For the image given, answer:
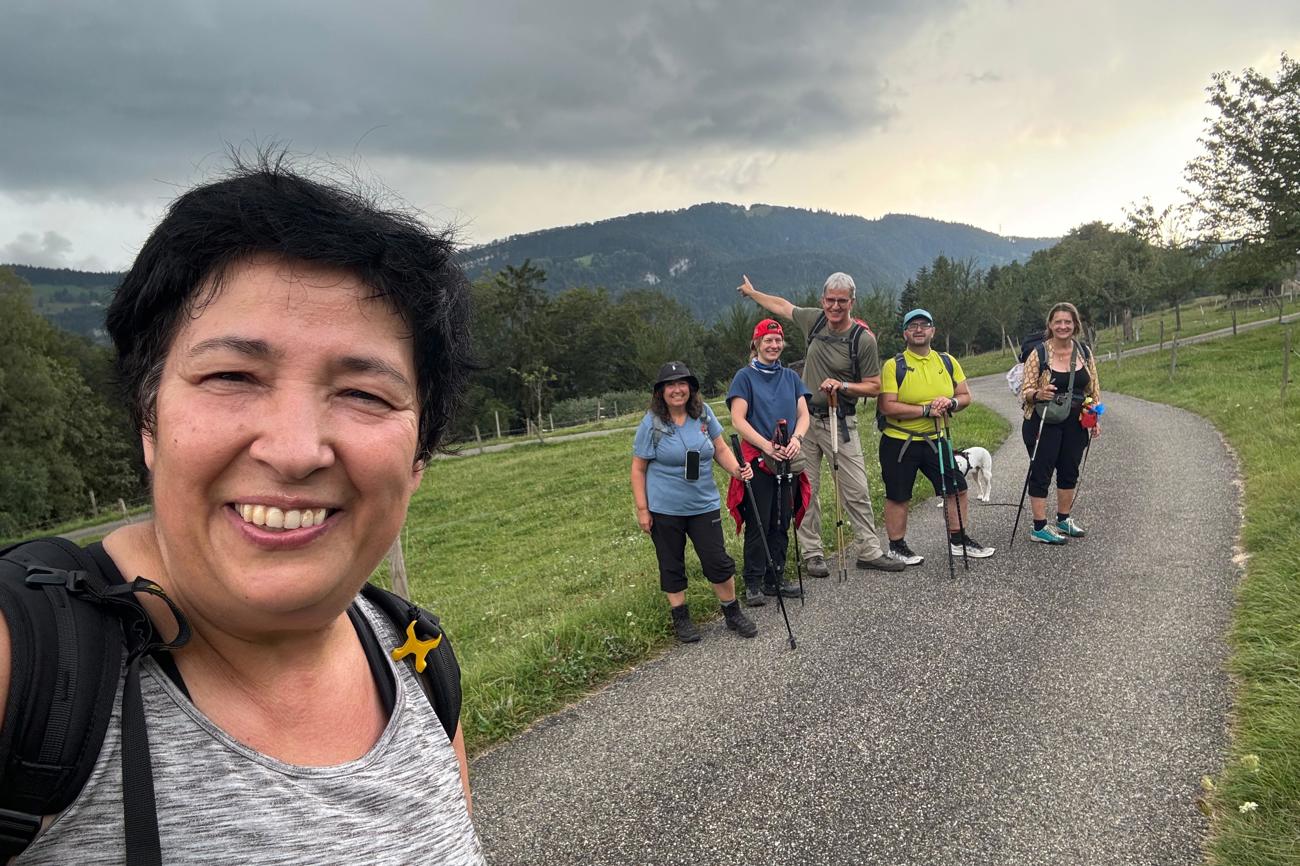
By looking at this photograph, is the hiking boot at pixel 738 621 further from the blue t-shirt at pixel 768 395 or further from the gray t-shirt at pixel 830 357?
the gray t-shirt at pixel 830 357

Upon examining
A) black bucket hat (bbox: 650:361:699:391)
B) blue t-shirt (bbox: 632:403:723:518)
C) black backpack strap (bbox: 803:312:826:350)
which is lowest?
blue t-shirt (bbox: 632:403:723:518)

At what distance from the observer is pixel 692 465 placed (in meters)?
5.63

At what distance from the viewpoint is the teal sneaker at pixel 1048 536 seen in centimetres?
729

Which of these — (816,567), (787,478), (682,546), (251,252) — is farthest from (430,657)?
(816,567)

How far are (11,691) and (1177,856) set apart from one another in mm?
4087

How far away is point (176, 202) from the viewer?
1.20 meters

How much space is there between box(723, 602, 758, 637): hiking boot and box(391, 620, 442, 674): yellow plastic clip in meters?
4.34

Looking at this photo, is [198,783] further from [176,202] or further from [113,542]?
[176,202]

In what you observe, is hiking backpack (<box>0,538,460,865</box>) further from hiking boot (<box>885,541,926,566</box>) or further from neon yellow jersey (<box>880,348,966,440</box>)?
hiking boot (<box>885,541,926,566</box>)

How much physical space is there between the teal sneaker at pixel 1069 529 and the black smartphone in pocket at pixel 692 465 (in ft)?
15.0

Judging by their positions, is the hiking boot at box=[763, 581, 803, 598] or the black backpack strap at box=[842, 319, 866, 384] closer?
the hiking boot at box=[763, 581, 803, 598]

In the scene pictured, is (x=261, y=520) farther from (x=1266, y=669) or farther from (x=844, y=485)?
(x=844, y=485)

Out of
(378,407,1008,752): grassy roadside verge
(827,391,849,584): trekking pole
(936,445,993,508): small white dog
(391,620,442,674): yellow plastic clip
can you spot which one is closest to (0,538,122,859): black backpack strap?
(391,620,442,674): yellow plastic clip

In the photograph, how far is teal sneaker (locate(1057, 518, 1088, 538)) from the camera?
24.5 ft
